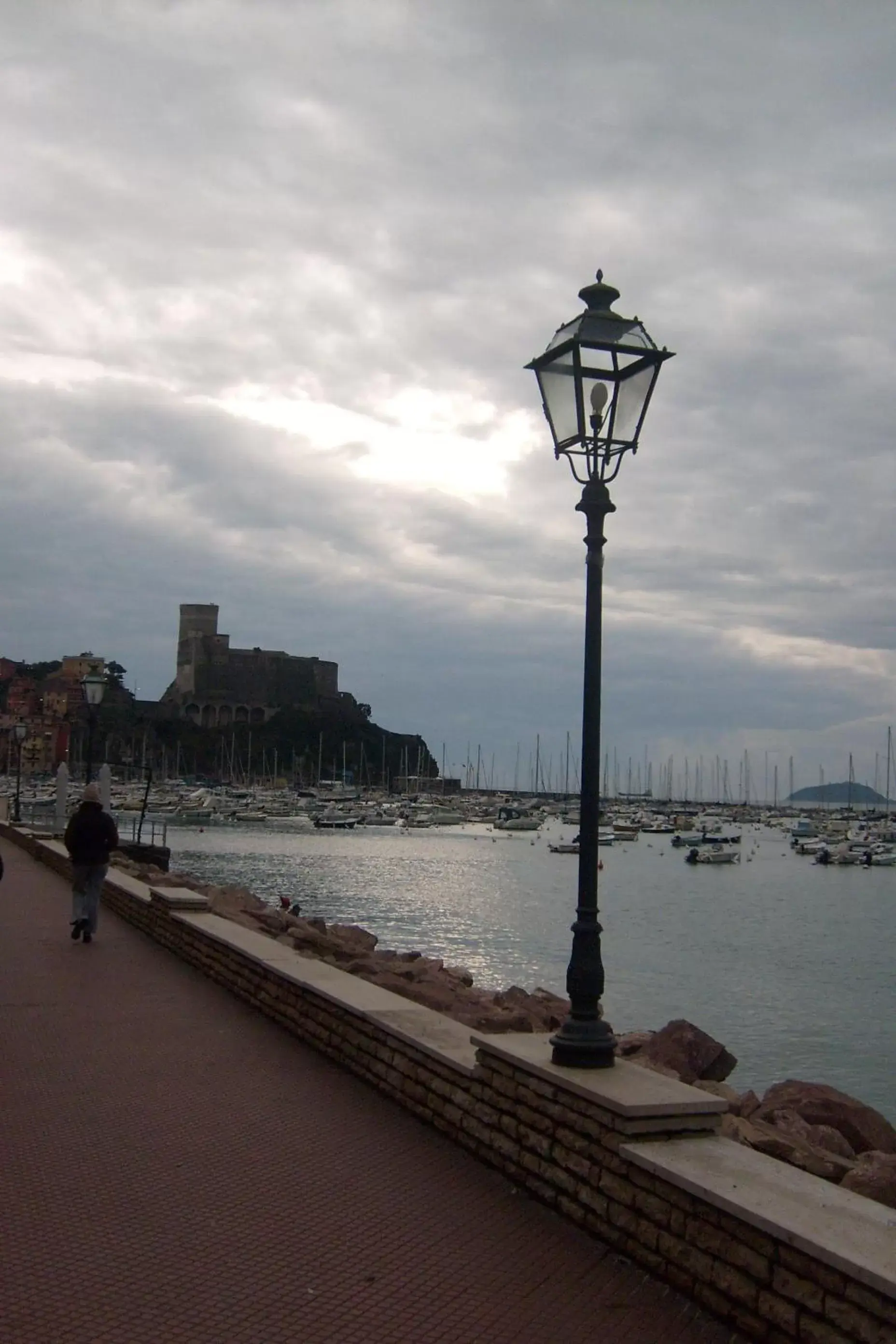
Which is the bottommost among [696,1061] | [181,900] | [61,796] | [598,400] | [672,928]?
[672,928]

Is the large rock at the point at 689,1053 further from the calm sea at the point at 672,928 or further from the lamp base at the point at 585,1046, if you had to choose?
the lamp base at the point at 585,1046

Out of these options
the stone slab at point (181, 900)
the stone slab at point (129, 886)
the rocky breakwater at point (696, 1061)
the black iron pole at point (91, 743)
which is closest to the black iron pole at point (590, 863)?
the rocky breakwater at point (696, 1061)

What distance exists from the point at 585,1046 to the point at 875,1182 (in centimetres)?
220

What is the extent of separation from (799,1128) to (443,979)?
7.65 metres

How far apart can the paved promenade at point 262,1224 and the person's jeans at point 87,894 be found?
5.22m

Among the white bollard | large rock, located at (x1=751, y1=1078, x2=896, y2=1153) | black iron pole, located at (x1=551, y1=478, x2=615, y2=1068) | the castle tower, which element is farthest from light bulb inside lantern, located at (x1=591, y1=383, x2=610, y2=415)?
the castle tower

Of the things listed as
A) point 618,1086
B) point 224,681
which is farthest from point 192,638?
point 618,1086

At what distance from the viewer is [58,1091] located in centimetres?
747

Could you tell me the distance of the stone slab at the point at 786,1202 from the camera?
391cm

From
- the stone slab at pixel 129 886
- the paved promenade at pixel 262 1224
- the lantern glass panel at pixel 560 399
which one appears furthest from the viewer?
the stone slab at pixel 129 886

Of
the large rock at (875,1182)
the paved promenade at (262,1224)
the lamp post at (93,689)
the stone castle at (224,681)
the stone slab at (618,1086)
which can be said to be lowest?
the large rock at (875,1182)

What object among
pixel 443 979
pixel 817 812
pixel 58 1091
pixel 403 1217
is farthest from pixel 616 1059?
pixel 817 812

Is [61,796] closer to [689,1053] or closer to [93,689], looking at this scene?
[93,689]

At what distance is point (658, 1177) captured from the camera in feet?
15.8
